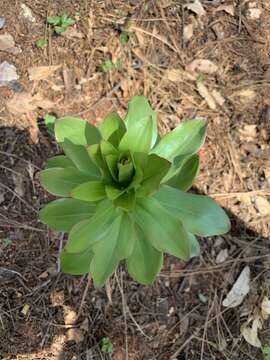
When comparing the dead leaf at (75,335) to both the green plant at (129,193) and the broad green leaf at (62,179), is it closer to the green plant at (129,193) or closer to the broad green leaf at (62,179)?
the green plant at (129,193)

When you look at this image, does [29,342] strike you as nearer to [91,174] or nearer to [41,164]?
[41,164]

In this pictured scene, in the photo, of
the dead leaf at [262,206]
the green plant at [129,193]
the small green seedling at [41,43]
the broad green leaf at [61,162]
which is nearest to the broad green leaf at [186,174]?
the green plant at [129,193]

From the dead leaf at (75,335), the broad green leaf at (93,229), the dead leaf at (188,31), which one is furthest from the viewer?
the dead leaf at (188,31)

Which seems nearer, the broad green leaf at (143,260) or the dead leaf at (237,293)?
the broad green leaf at (143,260)

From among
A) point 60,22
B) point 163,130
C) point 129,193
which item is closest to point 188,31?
point 163,130

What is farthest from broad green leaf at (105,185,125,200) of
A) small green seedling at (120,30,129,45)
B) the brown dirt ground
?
small green seedling at (120,30,129,45)

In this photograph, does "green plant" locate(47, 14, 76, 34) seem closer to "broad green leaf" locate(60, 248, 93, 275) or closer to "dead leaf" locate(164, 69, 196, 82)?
"dead leaf" locate(164, 69, 196, 82)

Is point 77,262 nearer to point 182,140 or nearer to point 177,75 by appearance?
point 182,140
